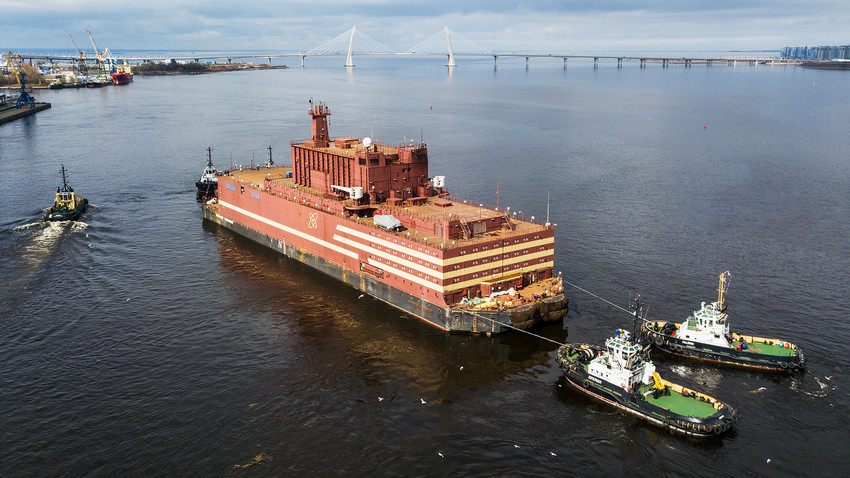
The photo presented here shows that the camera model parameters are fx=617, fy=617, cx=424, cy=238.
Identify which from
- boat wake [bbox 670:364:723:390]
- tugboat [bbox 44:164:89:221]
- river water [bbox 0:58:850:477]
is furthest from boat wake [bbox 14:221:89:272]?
boat wake [bbox 670:364:723:390]

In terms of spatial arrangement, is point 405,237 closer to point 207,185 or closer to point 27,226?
point 207,185

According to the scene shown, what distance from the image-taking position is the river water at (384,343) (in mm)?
39000

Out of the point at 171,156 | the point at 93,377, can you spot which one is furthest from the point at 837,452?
the point at 171,156

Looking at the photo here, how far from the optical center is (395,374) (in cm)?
4859

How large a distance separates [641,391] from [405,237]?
2476 centimetres

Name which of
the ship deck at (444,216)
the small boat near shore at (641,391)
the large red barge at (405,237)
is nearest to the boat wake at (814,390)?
the small boat near shore at (641,391)

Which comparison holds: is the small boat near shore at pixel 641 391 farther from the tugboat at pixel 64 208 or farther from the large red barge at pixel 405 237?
the tugboat at pixel 64 208

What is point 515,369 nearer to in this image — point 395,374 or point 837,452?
point 395,374

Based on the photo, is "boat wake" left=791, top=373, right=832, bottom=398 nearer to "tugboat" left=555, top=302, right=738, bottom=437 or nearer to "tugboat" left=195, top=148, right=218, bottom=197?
"tugboat" left=555, top=302, right=738, bottom=437

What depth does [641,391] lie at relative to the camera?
145ft

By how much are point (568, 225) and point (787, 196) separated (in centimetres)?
3955

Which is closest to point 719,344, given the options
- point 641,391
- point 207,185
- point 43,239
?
point 641,391

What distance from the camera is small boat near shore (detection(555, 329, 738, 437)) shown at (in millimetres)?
40625

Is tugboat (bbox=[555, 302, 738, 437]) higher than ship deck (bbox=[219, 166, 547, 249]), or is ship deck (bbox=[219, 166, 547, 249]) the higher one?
ship deck (bbox=[219, 166, 547, 249])
